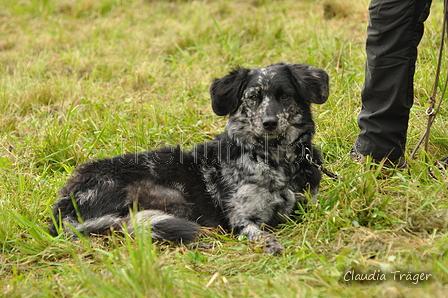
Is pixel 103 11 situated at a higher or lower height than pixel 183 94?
higher

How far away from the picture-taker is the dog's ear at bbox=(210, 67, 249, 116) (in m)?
3.57

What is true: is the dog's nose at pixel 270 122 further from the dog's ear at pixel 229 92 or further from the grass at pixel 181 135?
the grass at pixel 181 135

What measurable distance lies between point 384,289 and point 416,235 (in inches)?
28.8

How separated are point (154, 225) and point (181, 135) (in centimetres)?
178

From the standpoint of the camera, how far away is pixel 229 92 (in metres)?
3.58

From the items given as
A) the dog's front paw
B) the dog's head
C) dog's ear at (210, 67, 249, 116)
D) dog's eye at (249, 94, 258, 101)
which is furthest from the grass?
dog's ear at (210, 67, 249, 116)

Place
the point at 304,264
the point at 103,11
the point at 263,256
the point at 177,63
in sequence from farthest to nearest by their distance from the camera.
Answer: the point at 103,11 < the point at 177,63 < the point at 263,256 < the point at 304,264

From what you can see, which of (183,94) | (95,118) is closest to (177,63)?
(183,94)

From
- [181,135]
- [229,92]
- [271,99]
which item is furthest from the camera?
[181,135]

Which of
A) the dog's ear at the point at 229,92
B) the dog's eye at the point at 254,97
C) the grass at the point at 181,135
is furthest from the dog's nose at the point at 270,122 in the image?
the grass at the point at 181,135

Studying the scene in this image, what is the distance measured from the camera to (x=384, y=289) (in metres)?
2.14

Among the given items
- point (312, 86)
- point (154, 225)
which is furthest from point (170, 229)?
point (312, 86)

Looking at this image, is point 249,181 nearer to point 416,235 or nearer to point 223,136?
point 223,136

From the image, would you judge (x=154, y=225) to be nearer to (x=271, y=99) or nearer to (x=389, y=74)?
(x=271, y=99)
